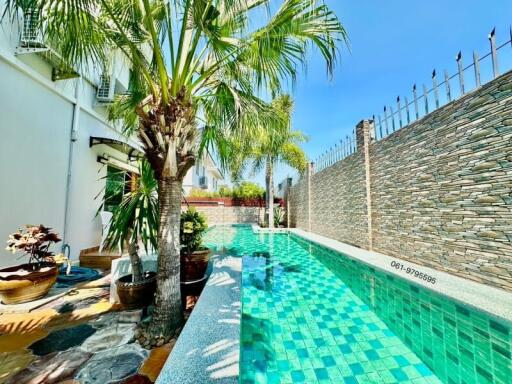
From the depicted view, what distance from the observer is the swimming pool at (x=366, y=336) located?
103 inches

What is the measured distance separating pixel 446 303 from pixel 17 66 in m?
10.1

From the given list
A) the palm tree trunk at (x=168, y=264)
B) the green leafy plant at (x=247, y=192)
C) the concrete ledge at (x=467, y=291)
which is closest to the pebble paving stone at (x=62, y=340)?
the palm tree trunk at (x=168, y=264)

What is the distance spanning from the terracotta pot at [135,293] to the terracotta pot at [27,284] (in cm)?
182

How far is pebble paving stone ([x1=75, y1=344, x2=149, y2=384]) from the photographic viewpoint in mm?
2334

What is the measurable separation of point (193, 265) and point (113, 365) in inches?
88.5

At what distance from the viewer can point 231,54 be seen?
3.50 meters

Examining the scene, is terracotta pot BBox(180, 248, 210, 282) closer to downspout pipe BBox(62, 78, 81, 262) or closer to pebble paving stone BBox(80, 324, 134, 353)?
pebble paving stone BBox(80, 324, 134, 353)

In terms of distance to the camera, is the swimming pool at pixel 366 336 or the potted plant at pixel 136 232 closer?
the swimming pool at pixel 366 336

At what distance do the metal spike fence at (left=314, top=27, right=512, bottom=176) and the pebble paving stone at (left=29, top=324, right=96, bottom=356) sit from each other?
8284 mm

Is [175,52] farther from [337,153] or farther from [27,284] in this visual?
[337,153]

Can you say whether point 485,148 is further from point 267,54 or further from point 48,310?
point 48,310

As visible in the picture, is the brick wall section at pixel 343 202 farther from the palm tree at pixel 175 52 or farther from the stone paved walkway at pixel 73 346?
the stone paved walkway at pixel 73 346

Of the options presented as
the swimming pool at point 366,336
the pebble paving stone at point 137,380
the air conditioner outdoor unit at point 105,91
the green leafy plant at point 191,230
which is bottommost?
the swimming pool at point 366,336

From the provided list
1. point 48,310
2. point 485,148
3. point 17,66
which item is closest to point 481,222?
point 485,148
